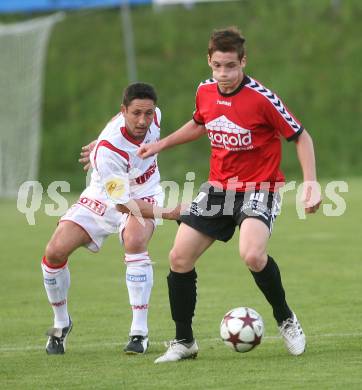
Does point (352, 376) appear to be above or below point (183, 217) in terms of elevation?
below

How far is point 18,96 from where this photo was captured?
25.5 m

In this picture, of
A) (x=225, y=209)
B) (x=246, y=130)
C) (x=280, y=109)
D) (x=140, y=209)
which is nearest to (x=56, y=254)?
(x=140, y=209)

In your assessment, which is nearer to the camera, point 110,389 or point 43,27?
point 110,389

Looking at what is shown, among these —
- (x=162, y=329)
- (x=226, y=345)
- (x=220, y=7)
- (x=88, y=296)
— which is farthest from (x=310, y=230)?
(x=220, y=7)

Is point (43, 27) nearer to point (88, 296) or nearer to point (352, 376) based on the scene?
point (88, 296)

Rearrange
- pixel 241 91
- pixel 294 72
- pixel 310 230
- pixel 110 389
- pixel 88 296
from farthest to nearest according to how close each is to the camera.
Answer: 1. pixel 294 72
2. pixel 310 230
3. pixel 88 296
4. pixel 241 91
5. pixel 110 389

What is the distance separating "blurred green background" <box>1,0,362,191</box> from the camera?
31344 mm

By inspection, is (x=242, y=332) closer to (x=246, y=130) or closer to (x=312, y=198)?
(x=312, y=198)

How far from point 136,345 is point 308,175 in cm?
A: 174

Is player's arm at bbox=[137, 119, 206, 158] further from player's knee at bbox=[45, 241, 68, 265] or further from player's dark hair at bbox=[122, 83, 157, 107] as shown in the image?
player's knee at bbox=[45, 241, 68, 265]

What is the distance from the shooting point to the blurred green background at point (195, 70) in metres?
31.3

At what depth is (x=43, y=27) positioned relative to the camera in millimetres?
25156

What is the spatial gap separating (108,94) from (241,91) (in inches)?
1049

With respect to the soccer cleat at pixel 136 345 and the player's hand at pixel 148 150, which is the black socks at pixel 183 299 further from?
the player's hand at pixel 148 150
